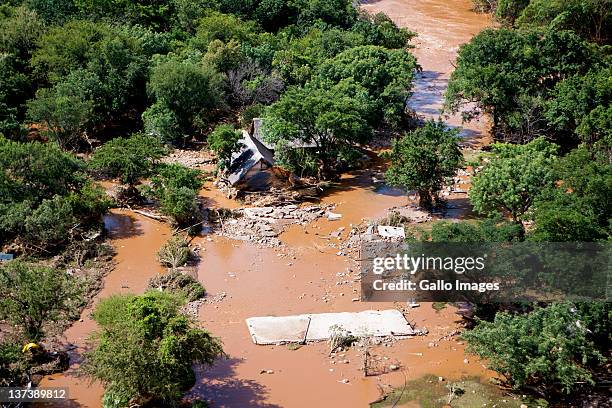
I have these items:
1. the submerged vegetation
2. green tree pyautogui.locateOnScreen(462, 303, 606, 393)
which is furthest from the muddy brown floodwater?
green tree pyautogui.locateOnScreen(462, 303, 606, 393)

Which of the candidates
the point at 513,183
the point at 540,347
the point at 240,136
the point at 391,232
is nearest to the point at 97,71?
the point at 240,136

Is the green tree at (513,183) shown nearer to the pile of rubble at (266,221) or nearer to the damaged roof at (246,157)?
the pile of rubble at (266,221)

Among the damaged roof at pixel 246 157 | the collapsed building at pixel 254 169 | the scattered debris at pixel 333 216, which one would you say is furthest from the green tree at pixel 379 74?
the scattered debris at pixel 333 216

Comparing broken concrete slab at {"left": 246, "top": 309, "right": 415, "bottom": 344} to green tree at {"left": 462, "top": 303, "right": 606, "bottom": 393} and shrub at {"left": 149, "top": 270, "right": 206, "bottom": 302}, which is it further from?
green tree at {"left": 462, "top": 303, "right": 606, "bottom": 393}

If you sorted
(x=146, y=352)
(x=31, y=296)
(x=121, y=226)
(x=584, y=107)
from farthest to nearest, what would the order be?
(x=584, y=107), (x=121, y=226), (x=31, y=296), (x=146, y=352)

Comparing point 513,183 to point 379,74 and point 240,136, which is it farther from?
point 379,74
